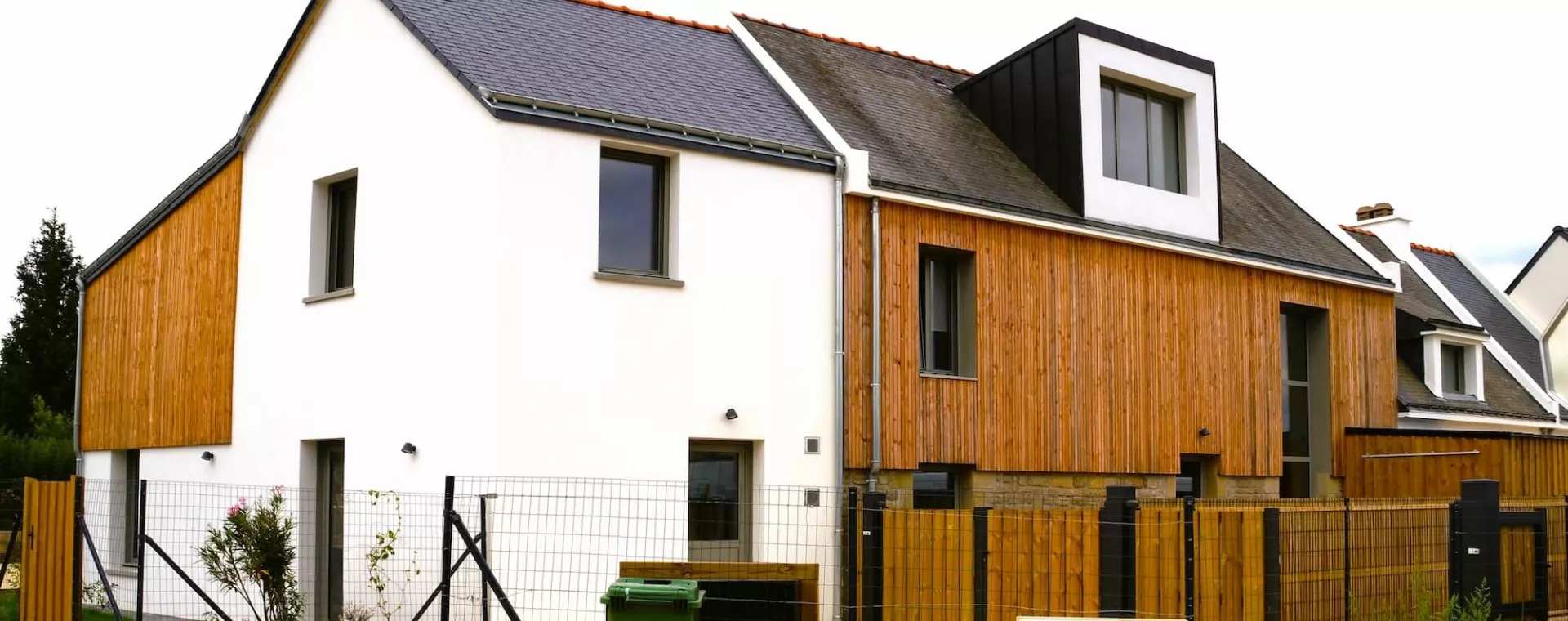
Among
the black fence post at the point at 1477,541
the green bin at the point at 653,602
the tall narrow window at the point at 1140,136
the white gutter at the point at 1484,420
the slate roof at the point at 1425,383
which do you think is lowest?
the green bin at the point at 653,602

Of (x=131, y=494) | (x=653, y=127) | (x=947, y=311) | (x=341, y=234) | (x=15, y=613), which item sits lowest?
(x=15, y=613)

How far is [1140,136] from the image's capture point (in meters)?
18.7

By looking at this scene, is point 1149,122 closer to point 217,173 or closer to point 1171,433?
point 1171,433

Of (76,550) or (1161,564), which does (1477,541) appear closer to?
(1161,564)

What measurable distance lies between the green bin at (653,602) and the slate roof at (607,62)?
4917mm

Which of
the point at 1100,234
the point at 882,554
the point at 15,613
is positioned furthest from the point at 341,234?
the point at 1100,234

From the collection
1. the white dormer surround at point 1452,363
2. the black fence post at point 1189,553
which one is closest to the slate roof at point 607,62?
the black fence post at point 1189,553

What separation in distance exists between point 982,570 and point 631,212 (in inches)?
192

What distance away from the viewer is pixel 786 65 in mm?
17141

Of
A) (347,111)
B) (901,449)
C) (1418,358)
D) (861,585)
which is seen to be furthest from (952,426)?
(1418,358)

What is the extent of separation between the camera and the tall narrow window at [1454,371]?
24.3m

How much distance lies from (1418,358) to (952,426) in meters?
12.0

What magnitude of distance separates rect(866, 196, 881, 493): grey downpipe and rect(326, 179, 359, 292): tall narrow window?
545 cm

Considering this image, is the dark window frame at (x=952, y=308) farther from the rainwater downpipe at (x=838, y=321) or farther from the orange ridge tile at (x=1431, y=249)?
the orange ridge tile at (x=1431, y=249)
